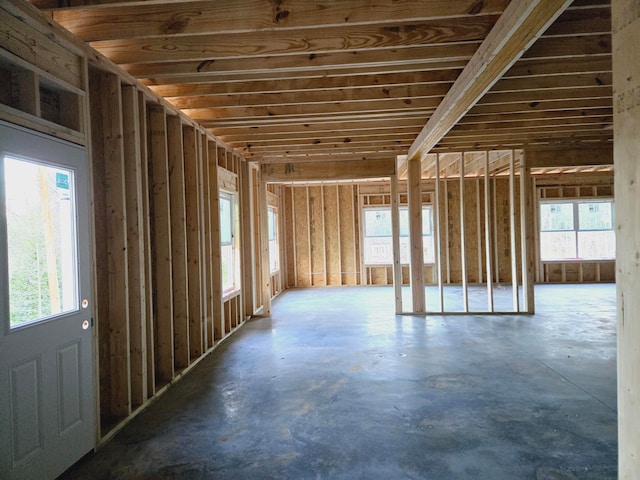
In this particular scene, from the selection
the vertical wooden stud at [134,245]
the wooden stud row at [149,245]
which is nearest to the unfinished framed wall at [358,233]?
the wooden stud row at [149,245]

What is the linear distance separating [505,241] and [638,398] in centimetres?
1015

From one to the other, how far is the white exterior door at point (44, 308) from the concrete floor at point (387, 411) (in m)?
0.40

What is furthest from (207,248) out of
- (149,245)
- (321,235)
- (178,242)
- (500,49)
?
(321,235)

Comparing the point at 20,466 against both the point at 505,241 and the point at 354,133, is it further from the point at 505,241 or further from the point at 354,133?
the point at 505,241

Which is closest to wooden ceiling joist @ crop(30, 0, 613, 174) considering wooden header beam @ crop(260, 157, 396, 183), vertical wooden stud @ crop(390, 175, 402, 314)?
wooden header beam @ crop(260, 157, 396, 183)

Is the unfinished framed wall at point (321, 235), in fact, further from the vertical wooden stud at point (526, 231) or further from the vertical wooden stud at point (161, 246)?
the vertical wooden stud at point (161, 246)

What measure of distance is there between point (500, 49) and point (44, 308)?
347cm

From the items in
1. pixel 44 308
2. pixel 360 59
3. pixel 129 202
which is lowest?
pixel 44 308

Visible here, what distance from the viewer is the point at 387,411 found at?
3.16m

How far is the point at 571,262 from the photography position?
10438mm

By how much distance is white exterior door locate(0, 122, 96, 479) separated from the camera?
203 centimetres

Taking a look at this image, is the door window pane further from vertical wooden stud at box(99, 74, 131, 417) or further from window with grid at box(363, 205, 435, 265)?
window with grid at box(363, 205, 435, 265)

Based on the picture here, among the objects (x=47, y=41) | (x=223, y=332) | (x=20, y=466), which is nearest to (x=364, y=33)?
(x=47, y=41)

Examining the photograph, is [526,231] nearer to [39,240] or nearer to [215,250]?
[215,250]
